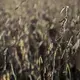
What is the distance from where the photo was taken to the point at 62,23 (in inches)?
87.1

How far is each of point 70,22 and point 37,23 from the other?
0.89 ft

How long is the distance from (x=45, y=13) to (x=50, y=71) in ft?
1.55

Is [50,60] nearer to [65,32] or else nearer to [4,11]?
[65,32]

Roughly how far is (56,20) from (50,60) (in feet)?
1.08

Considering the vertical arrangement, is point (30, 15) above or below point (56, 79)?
above

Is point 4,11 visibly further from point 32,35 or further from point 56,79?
point 56,79

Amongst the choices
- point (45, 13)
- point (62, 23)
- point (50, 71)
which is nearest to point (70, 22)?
point (62, 23)

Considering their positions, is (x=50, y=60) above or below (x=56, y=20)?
below

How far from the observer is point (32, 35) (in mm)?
2195

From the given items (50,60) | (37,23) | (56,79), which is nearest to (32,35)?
(37,23)

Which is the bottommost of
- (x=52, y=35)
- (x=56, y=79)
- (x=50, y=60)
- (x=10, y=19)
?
(x=56, y=79)

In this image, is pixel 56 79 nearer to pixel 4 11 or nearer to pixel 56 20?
pixel 56 20

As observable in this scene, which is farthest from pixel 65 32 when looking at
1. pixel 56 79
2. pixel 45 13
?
pixel 56 79

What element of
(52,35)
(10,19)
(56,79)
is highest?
(10,19)
